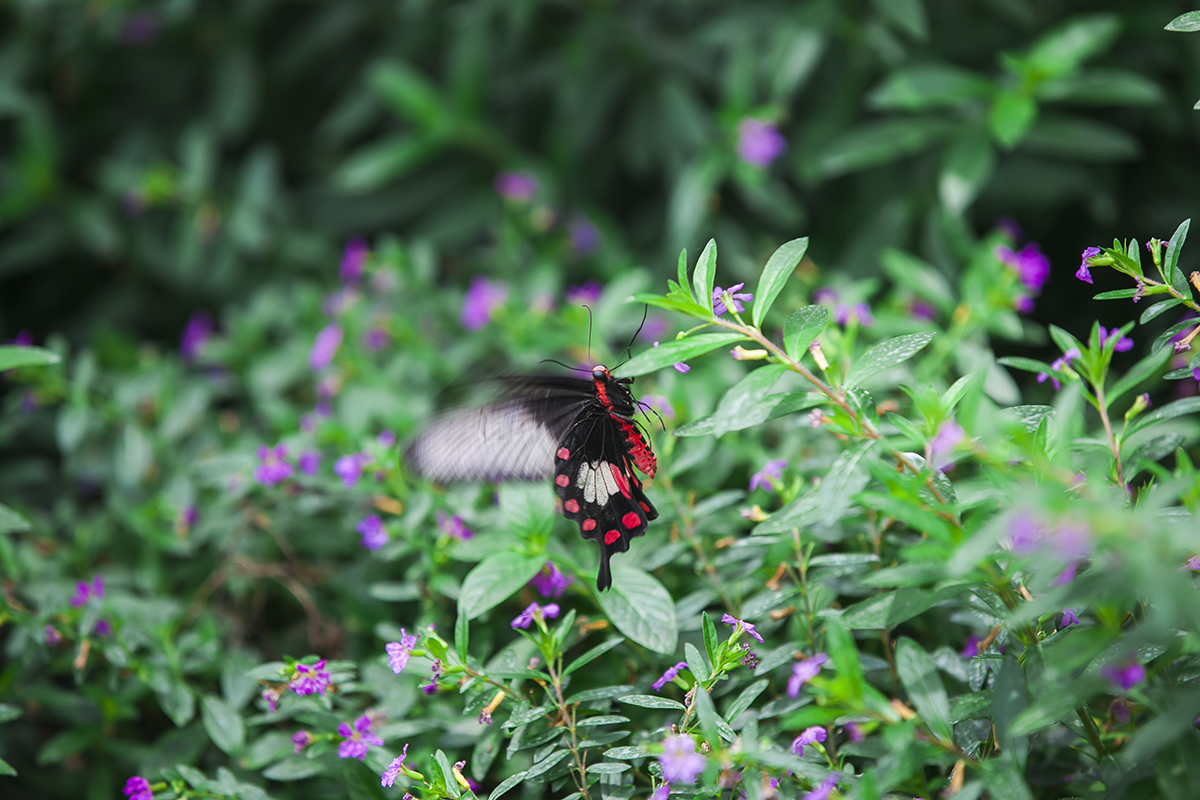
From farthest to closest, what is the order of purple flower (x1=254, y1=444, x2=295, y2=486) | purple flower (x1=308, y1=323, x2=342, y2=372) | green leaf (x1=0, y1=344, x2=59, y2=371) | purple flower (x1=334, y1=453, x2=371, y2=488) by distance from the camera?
purple flower (x1=308, y1=323, x2=342, y2=372)
purple flower (x1=254, y1=444, x2=295, y2=486)
purple flower (x1=334, y1=453, x2=371, y2=488)
green leaf (x1=0, y1=344, x2=59, y2=371)

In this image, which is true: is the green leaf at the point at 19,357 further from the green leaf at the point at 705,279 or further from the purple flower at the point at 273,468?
the green leaf at the point at 705,279

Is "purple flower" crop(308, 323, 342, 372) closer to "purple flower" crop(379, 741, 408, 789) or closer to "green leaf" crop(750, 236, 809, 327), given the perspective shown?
"purple flower" crop(379, 741, 408, 789)

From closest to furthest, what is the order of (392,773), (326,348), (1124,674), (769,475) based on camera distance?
(1124,674), (392,773), (769,475), (326,348)

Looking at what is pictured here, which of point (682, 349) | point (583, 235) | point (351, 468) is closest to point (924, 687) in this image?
point (682, 349)

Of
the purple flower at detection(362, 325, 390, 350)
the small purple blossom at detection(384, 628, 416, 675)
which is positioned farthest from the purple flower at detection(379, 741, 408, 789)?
the purple flower at detection(362, 325, 390, 350)

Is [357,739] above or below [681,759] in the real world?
above

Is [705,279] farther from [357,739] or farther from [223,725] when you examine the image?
[223,725]
